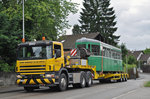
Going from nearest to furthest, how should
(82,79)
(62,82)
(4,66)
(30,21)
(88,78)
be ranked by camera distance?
(62,82)
(82,79)
(88,78)
(4,66)
(30,21)

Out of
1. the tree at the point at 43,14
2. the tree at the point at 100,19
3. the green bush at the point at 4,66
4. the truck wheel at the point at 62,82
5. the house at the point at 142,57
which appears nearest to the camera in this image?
the truck wheel at the point at 62,82

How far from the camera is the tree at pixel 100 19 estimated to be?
64.1 meters

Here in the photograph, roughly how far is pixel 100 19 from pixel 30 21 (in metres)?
38.9

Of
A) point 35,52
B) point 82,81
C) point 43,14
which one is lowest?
point 82,81

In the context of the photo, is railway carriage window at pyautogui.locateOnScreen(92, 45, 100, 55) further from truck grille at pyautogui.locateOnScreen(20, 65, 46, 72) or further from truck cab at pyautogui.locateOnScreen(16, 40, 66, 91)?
truck grille at pyautogui.locateOnScreen(20, 65, 46, 72)

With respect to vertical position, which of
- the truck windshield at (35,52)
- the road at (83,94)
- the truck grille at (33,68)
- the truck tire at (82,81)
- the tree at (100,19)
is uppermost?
the tree at (100,19)

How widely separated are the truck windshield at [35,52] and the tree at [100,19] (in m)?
47.8

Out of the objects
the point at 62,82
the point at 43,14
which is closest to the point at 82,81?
the point at 62,82

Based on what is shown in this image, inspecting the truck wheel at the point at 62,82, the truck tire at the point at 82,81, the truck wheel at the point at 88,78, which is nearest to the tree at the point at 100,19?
the truck wheel at the point at 88,78

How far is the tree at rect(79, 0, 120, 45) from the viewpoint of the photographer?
64.1 meters

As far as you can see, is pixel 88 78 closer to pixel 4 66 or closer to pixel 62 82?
pixel 62 82

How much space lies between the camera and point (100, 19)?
65.3 m

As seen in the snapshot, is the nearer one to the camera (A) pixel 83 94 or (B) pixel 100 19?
(A) pixel 83 94

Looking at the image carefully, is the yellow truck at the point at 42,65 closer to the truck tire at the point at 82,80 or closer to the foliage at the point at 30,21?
the truck tire at the point at 82,80
